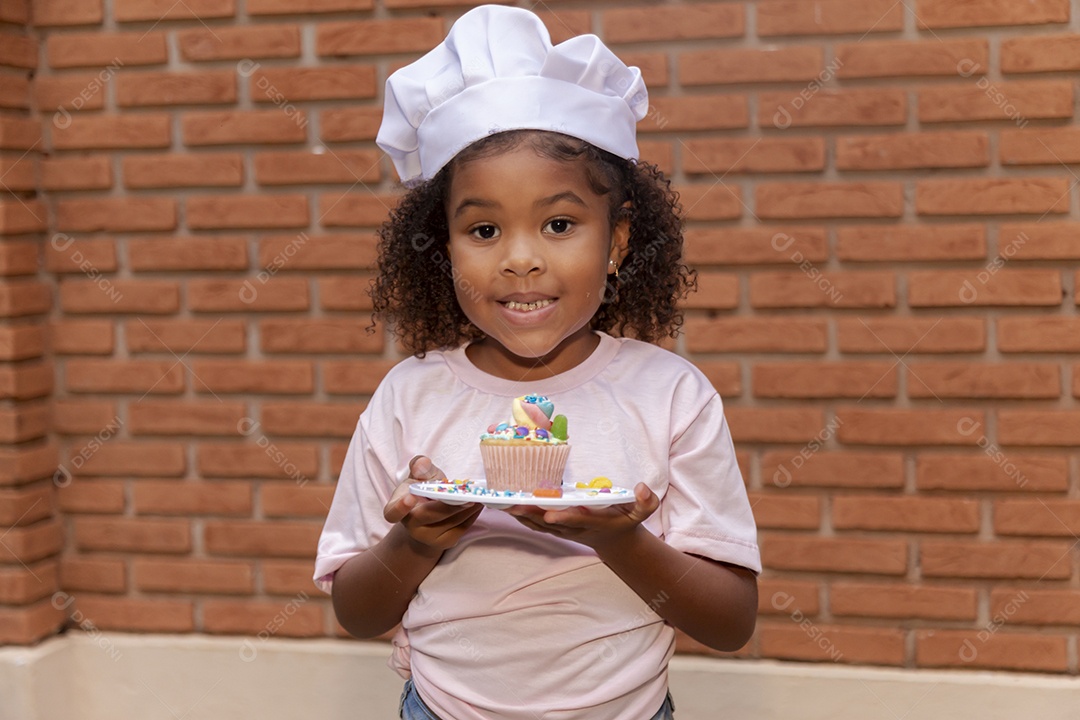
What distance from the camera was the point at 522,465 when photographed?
1.84 metres

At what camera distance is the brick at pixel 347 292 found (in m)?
3.43

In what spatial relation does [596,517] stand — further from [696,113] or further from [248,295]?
[248,295]

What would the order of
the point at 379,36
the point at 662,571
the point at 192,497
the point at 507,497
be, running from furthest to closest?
the point at 192,497 → the point at 379,36 → the point at 662,571 → the point at 507,497

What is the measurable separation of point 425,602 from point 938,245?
1894mm

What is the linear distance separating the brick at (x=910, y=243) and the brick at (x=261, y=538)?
1.74 m

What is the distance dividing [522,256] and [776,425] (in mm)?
1577

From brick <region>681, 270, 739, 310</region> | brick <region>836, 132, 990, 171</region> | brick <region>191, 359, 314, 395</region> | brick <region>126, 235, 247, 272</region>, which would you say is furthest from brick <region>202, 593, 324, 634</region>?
brick <region>836, 132, 990, 171</region>

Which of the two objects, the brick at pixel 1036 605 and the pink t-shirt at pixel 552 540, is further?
the brick at pixel 1036 605

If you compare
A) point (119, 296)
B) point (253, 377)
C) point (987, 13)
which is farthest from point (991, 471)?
point (119, 296)

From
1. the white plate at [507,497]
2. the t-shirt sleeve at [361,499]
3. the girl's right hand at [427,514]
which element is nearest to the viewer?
the white plate at [507,497]

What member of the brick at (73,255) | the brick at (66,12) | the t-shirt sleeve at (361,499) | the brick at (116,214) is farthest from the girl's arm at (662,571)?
the brick at (66,12)

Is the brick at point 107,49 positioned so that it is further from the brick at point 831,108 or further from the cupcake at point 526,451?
the cupcake at point 526,451

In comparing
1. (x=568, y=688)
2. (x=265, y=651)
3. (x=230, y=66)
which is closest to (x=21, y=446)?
(x=265, y=651)

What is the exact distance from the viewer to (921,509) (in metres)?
3.19
